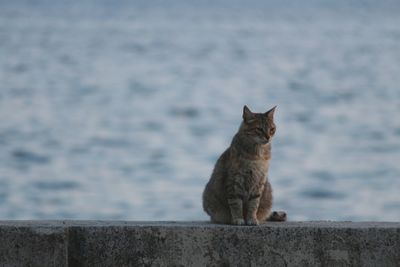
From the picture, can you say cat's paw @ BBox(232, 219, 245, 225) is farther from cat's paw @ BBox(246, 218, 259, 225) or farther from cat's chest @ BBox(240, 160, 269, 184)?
cat's chest @ BBox(240, 160, 269, 184)

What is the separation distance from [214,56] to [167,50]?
2.62 metres

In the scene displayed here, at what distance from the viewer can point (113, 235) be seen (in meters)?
6.63

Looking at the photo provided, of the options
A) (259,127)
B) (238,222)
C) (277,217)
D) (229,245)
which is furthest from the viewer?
(277,217)

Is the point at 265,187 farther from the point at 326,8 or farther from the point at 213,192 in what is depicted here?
the point at 326,8

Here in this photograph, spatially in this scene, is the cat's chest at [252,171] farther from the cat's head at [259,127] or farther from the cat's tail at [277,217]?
the cat's tail at [277,217]

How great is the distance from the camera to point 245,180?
728 cm

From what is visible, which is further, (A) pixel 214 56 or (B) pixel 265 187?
(A) pixel 214 56

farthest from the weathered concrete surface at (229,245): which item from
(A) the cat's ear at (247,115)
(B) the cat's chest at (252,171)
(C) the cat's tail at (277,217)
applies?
(A) the cat's ear at (247,115)

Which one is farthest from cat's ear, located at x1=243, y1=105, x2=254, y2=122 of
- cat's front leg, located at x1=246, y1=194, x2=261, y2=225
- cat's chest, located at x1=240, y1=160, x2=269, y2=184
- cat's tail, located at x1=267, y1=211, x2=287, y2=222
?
cat's tail, located at x1=267, y1=211, x2=287, y2=222

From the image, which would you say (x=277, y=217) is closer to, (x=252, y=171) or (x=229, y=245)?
(x=252, y=171)

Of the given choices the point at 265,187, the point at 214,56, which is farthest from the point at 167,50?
the point at 265,187

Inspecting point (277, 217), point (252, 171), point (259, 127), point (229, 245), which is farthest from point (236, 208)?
point (229, 245)

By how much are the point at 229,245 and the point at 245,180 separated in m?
0.72

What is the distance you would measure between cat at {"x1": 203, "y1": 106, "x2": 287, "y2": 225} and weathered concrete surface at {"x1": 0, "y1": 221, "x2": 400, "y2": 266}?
0.53 m
